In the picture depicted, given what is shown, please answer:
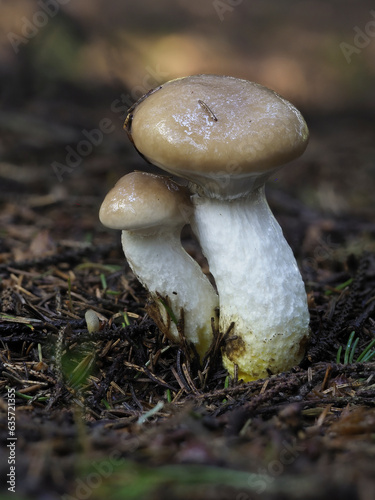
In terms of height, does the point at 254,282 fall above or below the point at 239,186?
below

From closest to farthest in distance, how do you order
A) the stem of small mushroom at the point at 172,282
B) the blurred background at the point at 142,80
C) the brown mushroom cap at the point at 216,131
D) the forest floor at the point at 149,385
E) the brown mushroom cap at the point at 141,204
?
1. the forest floor at the point at 149,385
2. the brown mushroom cap at the point at 216,131
3. the brown mushroom cap at the point at 141,204
4. the stem of small mushroom at the point at 172,282
5. the blurred background at the point at 142,80

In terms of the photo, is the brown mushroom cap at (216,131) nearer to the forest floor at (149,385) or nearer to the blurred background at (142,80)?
the forest floor at (149,385)

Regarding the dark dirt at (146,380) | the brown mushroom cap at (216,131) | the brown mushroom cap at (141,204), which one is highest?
the brown mushroom cap at (216,131)

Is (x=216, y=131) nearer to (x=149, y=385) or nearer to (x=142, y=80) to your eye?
(x=149, y=385)

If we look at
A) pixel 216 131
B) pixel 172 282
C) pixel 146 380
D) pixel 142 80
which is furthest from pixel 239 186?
pixel 142 80

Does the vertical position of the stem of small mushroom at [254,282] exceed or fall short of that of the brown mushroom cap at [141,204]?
it falls short

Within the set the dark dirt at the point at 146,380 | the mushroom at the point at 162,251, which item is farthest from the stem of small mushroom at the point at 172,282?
the dark dirt at the point at 146,380

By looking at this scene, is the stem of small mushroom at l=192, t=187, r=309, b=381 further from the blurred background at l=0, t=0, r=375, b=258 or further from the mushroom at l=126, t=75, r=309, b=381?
the blurred background at l=0, t=0, r=375, b=258

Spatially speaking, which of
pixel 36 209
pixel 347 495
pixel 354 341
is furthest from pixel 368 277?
pixel 36 209
